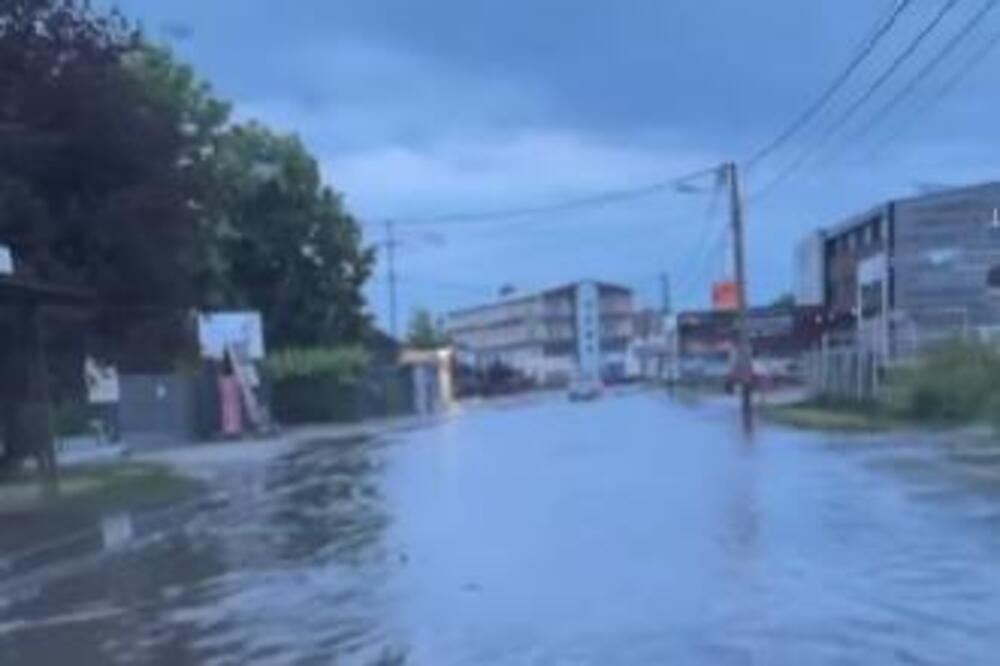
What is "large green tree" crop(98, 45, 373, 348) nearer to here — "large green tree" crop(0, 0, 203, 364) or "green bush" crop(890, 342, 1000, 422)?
"green bush" crop(890, 342, 1000, 422)

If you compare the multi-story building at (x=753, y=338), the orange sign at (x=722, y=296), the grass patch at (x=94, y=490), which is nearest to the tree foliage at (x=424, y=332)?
the multi-story building at (x=753, y=338)

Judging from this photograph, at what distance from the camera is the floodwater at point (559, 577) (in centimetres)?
1398

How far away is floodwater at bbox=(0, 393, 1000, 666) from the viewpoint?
550 inches

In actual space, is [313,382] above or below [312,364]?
below

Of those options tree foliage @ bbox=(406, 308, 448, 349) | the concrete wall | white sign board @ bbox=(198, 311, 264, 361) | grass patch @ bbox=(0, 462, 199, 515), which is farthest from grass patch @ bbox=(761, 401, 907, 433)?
tree foliage @ bbox=(406, 308, 448, 349)

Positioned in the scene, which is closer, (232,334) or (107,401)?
(107,401)

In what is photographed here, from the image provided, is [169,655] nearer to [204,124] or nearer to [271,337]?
[204,124]

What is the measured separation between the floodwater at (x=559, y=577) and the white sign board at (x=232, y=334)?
127 ft

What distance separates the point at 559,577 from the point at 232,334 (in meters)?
56.7

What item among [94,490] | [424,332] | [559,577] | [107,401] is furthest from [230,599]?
[424,332]

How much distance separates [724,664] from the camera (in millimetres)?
12594

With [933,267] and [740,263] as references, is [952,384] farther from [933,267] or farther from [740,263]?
[933,267]

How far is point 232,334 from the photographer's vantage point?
243ft

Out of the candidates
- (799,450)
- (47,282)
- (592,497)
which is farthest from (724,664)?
(799,450)
